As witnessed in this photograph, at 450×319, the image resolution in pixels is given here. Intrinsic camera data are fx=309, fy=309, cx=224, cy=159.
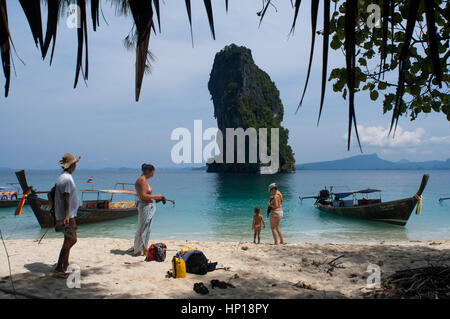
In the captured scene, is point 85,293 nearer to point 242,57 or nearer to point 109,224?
point 109,224

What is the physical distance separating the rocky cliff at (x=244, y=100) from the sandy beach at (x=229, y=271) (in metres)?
93.0

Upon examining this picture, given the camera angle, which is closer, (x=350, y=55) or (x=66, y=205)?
(x=350, y=55)

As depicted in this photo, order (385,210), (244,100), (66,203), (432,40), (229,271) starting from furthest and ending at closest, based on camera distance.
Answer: (244,100), (385,210), (229,271), (66,203), (432,40)

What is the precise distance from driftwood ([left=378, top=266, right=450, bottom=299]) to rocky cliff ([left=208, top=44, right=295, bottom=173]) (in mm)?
95653

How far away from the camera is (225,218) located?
803 inches

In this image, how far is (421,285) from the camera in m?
3.56

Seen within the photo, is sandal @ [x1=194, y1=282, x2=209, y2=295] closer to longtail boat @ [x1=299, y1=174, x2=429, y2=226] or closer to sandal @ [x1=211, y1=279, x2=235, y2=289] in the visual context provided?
sandal @ [x1=211, y1=279, x2=235, y2=289]

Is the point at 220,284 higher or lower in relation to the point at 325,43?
lower

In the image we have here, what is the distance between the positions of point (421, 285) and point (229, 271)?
2851 millimetres

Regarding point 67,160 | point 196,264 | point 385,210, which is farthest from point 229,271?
point 385,210

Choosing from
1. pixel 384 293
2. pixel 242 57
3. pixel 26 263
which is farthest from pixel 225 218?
pixel 242 57

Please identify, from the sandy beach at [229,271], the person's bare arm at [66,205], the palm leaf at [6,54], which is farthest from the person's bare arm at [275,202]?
the palm leaf at [6,54]

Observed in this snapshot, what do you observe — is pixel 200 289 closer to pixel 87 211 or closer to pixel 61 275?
pixel 61 275

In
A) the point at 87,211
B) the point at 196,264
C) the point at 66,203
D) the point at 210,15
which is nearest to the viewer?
the point at 210,15
